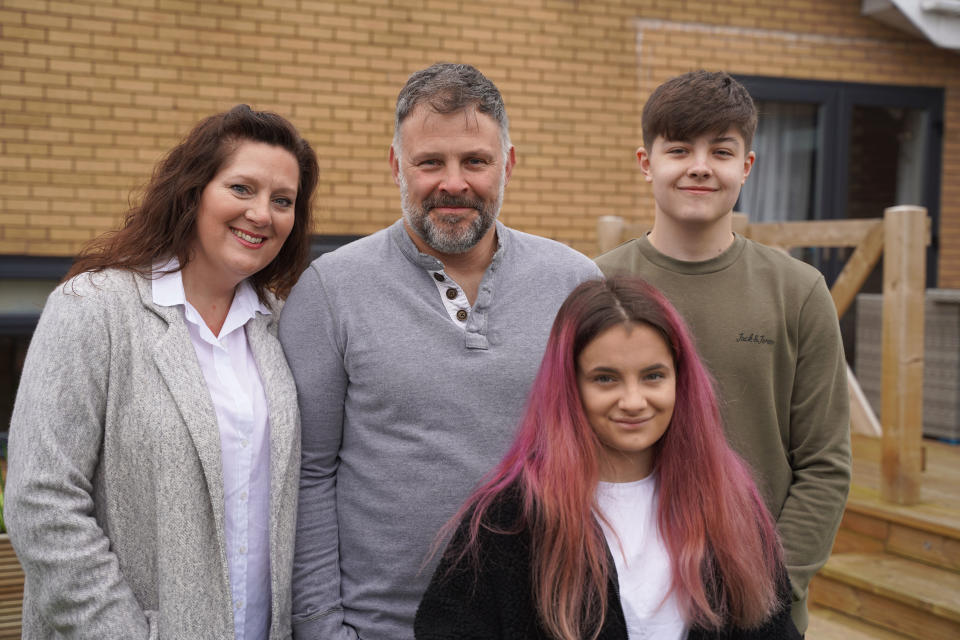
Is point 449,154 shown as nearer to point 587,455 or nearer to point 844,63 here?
point 587,455

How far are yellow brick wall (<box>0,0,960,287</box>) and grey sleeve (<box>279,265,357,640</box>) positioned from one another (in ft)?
12.9

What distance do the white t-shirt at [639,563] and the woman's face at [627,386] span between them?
0.36 feet

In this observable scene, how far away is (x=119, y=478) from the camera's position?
6.49ft

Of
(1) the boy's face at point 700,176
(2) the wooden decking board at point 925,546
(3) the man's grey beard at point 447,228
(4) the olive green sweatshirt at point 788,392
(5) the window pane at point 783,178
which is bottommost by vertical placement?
(2) the wooden decking board at point 925,546

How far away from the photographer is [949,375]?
22.2ft

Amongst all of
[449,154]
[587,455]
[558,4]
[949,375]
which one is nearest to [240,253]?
[449,154]

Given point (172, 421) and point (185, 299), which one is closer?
point (172, 421)

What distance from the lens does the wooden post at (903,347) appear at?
4566mm

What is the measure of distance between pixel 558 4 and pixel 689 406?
5.40m

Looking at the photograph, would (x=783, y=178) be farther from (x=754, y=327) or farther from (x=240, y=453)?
(x=240, y=453)

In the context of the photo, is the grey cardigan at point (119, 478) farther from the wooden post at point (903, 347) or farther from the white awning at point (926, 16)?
the white awning at point (926, 16)

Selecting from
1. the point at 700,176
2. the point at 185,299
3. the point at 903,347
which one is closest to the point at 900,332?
the point at 903,347

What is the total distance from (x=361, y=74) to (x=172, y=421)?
15.1 feet

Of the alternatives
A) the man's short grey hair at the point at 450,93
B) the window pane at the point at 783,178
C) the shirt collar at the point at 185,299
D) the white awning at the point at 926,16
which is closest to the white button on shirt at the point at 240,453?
the shirt collar at the point at 185,299
